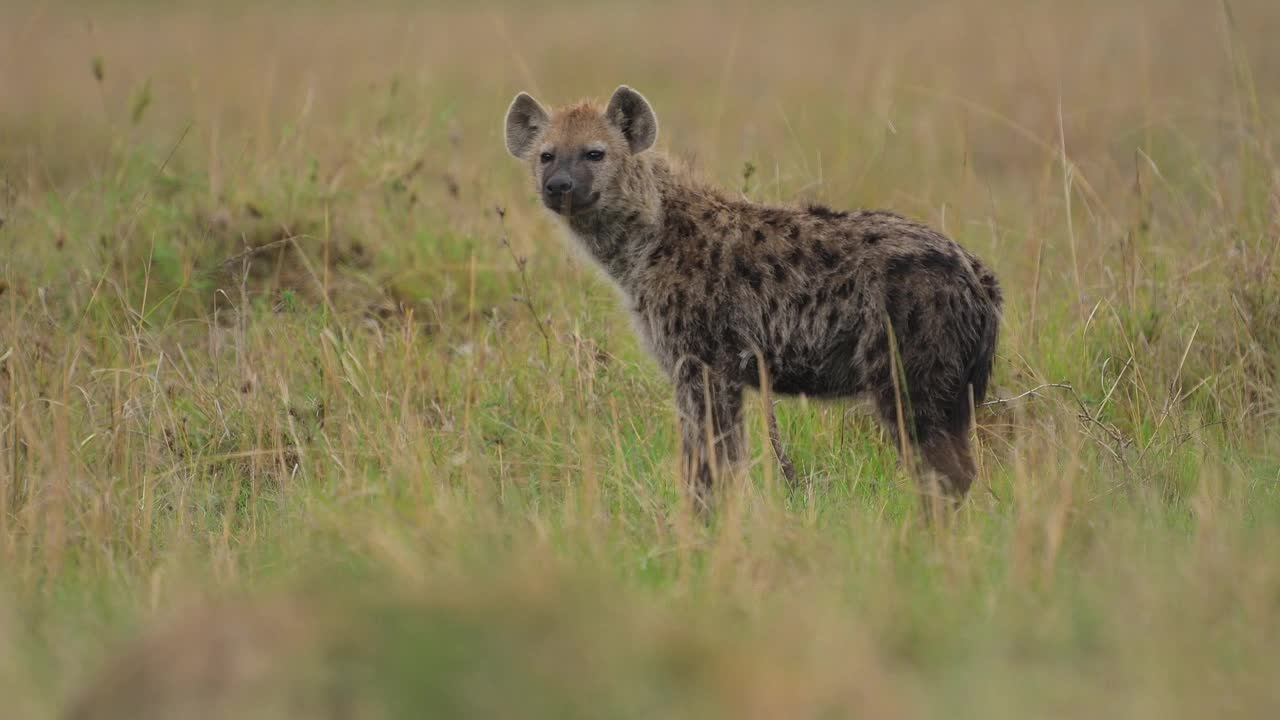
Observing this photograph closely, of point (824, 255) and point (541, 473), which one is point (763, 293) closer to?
point (824, 255)

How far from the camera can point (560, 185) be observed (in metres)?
5.33

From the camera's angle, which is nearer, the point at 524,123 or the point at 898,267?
the point at 898,267

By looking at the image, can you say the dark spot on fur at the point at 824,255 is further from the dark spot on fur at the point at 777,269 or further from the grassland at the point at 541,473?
the grassland at the point at 541,473

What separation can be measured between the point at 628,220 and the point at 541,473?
0.94 metres

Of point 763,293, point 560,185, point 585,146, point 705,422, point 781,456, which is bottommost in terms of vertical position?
point 781,456

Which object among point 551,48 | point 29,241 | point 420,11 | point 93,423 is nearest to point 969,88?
point 551,48

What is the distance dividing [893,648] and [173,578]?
193cm

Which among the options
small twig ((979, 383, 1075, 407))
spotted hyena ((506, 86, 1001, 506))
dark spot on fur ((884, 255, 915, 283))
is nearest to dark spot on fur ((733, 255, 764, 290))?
spotted hyena ((506, 86, 1001, 506))

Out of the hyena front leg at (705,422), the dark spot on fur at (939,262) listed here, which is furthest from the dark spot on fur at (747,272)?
the dark spot on fur at (939,262)

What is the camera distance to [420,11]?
24406 millimetres

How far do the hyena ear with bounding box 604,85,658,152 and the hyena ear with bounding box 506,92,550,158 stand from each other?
1.00ft

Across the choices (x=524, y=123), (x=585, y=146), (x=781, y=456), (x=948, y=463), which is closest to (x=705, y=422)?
(x=781, y=456)

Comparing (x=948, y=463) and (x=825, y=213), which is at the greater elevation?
(x=825, y=213)

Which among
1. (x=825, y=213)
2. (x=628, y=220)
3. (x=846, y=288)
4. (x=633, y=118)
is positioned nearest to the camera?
(x=846, y=288)
